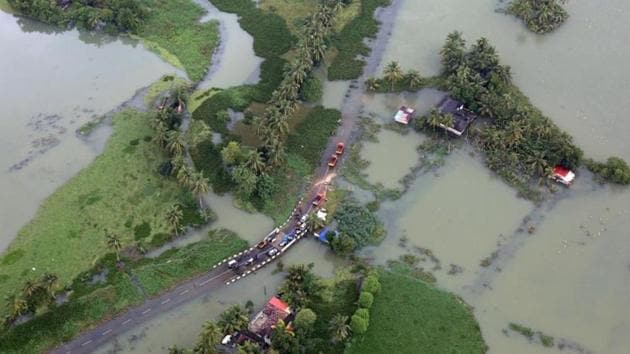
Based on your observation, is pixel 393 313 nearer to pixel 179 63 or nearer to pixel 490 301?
pixel 490 301

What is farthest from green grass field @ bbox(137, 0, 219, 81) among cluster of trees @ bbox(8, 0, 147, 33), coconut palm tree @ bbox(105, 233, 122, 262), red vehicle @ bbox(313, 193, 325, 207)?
coconut palm tree @ bbox(105, 233, 122, 262)

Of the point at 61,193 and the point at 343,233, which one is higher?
the point at 343,233

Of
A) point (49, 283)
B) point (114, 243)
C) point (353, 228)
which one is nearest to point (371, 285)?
point (353, 228)

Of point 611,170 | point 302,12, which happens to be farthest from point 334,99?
point 611,170

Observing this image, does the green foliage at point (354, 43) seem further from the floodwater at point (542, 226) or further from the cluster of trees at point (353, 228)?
the cluster of trees at point (353, 228)

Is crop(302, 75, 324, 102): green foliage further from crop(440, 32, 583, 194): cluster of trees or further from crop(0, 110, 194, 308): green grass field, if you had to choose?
crop(0, 110, 194, 308): green grass field

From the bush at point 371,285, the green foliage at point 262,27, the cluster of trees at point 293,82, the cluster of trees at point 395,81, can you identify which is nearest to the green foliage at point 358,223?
the bush at point 371,285
